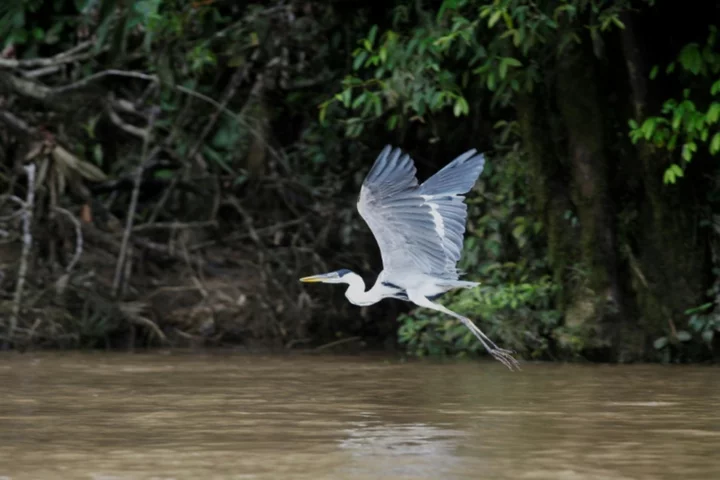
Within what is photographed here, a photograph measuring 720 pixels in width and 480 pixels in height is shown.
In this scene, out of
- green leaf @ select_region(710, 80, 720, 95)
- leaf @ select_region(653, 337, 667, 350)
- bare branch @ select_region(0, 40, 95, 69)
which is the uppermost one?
bare branch @ select_region(0, 40, 95, 69)

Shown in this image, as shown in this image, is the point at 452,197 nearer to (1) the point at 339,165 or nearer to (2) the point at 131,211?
(2) the point at 131,211

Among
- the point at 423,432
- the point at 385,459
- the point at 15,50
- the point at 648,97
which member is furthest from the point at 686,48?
the point at 15,50

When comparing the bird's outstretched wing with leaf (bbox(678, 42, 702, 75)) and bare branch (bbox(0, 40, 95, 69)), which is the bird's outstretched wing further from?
bare branch (bbox(0, 40, 95, 69))

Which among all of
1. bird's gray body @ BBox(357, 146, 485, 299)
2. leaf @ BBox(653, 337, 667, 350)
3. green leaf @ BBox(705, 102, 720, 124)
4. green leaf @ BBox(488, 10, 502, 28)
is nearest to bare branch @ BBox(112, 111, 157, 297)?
bird's gray body @ BBox(357, 146, 485, 299)

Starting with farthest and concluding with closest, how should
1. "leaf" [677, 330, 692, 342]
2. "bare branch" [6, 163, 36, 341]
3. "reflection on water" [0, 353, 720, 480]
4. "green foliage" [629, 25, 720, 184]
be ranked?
"bare branch" [6, 163, 36, 341] → "leaf" [677, 330, 692, 342] → "green foliage" [629, 25, 720, 184] → "reflection on water" [0, 353, 720, 480]

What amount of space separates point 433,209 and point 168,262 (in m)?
4.57

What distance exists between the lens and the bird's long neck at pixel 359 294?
798 cm

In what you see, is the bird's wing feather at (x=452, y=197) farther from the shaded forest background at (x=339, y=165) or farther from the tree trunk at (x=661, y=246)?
the tree trunk at (x=661, y=246)

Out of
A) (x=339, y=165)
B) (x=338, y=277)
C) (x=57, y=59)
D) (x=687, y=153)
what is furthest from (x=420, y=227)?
(x=57, y=59)

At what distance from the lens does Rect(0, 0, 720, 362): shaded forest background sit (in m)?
9.00

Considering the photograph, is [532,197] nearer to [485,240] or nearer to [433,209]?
[485,240]

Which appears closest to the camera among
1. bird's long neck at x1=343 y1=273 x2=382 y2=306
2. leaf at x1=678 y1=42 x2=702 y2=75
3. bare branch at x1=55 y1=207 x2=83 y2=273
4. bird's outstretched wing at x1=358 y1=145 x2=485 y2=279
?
bird's outstretched wing at x1=358 y1=145 x2=485 y2=279

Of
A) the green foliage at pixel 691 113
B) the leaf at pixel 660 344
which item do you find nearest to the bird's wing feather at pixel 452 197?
the green foliage at pixel 691 113

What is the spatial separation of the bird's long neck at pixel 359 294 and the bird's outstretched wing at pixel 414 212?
12.3 inches
